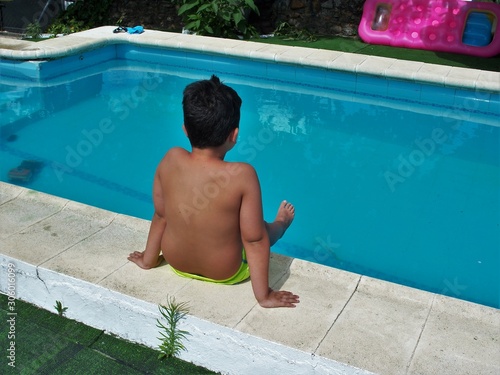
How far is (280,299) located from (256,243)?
297 mm

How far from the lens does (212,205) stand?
2760mm

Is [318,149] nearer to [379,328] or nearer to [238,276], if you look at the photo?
[238,276]

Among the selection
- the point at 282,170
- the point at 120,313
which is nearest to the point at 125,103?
the point at 282,170

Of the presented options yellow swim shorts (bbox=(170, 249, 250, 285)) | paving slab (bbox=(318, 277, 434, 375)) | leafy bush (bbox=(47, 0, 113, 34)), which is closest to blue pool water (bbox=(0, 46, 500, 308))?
paving slab (bbox=(318, 277, 434, 375))

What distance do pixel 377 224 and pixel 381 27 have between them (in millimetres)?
5552

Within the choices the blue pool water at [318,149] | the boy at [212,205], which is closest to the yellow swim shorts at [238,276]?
the boy at [212,205]

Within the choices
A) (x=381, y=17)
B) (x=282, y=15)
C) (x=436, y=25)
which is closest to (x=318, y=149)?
(x=436, y=25)

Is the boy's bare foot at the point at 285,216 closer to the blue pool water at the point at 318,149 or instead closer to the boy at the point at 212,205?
the boy at the point at 212,205

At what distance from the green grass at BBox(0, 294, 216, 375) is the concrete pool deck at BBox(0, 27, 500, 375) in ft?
0.20

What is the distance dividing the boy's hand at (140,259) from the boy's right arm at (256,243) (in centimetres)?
59

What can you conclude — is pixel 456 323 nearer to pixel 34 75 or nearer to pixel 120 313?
pixel 120 313

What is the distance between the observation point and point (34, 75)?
27.0ft

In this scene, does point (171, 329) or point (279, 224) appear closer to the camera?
point (171, 329)

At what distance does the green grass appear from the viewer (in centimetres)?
278
